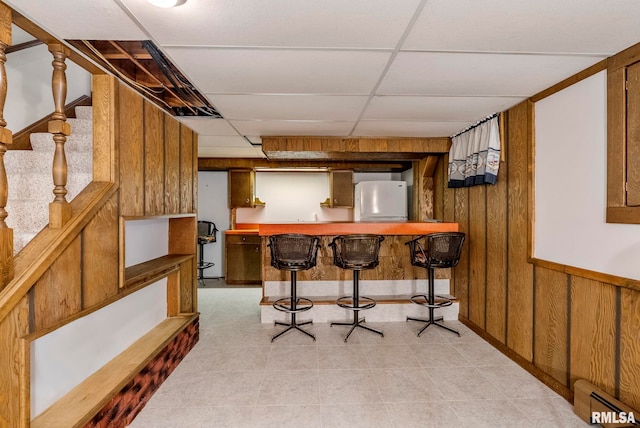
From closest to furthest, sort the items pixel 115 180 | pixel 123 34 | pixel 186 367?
pixel 123 34
pixel 115 180
pixel 186 367

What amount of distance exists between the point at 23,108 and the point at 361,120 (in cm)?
289

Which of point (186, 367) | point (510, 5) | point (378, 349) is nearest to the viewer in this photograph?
point (510, 5)

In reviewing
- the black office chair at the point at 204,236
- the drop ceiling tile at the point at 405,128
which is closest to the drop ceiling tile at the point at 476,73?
the drop ceiling tile at the point at 405,128

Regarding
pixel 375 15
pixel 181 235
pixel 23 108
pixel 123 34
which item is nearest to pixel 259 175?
pixel 181 235

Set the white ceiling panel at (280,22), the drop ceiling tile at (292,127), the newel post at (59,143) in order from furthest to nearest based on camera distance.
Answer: the drop ceiling tile at (292,127)
the newel post at (59,143)
the white ceiling panel at (280,22)

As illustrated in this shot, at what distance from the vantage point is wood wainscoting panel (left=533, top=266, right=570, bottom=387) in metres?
2.31

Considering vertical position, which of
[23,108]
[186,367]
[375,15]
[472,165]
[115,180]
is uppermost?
[375,15]

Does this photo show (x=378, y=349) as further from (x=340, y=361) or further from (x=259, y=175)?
(x=259, y=175)

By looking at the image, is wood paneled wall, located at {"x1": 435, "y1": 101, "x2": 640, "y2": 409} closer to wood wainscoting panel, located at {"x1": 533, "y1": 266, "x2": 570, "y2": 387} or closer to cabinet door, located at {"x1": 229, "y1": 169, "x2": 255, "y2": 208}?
wood wainscoting panel, located at {"x1": 533, "y1": 266, "x2": 570, "y2": 387}

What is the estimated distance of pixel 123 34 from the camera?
1717 millimetres

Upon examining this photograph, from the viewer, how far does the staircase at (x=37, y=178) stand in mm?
1936

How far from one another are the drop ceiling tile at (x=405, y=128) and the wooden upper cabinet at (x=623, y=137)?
1.50 m

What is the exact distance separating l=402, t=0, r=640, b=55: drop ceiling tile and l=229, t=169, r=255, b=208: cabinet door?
456cm

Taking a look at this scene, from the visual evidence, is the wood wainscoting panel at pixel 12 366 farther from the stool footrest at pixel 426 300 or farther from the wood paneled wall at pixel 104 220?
the stool footrest at pixel 426 300
